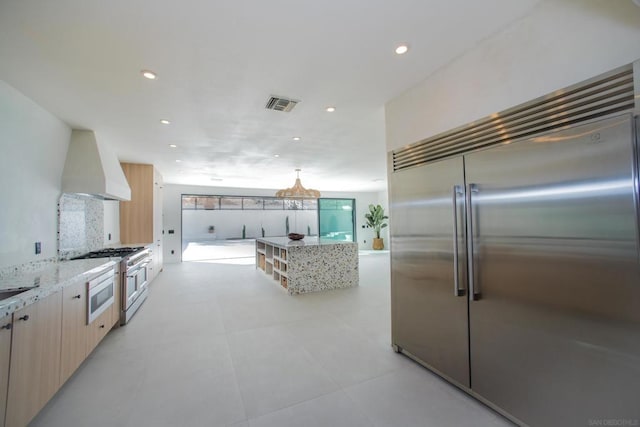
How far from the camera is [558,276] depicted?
151 cm

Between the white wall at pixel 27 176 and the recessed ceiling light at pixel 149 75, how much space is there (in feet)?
4.32

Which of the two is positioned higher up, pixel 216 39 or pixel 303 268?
pixel 216 39

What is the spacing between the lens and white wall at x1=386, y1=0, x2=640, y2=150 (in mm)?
1379

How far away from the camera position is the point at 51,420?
1.86m

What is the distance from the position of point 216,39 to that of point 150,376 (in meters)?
2.86

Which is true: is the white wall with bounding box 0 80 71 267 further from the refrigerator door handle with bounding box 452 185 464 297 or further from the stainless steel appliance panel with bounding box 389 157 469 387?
the refrigerator door handle with bounding box 452 185 464 297

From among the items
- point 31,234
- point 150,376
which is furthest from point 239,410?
point 31,234

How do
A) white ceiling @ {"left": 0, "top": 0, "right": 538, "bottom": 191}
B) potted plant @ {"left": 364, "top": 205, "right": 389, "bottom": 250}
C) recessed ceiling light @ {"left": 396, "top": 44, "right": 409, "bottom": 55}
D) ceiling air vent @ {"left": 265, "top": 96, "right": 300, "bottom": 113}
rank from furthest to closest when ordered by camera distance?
potted plant @ {"left": 364, "top": 205, "right": 389, "bottom": 250}
ceiling air vent @ {"left": 265, "top": 96, "right": 300, "bottom": 113}
recessed ceiling light @ {"left": 396, "top": 44, "right": 409, "bottom": 55}
white ceiling @ {"left": 0, "top": 0, "right": 538, "bottom": 191}

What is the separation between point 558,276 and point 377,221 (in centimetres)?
1044

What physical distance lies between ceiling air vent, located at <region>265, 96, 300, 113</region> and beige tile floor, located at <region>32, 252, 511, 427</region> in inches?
106

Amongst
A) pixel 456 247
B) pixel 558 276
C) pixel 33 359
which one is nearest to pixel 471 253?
pixel 456 247

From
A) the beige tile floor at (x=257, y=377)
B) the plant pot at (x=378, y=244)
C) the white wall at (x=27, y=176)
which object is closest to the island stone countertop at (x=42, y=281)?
the white wall at (x=27, y=176)

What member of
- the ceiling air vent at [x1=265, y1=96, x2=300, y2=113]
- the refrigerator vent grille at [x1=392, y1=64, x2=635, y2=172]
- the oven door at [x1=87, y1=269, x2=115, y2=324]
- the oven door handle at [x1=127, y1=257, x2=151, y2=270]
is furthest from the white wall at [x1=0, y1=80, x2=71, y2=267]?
the refrigerator vent grille at [x1=392, y1=64, x2=635, y2=172]

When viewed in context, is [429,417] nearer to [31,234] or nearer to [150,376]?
[150,376]
